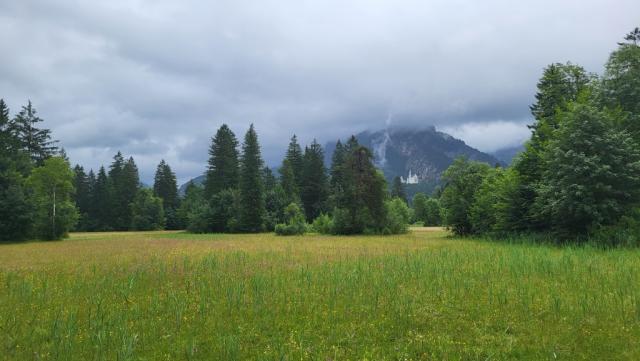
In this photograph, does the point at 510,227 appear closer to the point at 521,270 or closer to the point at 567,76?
the point at 567,76

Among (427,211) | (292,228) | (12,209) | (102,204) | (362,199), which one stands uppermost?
(102,204)

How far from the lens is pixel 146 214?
3233 inches

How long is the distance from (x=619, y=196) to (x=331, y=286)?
67.8 ft

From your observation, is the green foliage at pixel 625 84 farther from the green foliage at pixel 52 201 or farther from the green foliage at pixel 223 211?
the green foliage at pixel 52 201

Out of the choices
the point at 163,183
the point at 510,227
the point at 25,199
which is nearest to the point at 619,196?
the point at 510,227

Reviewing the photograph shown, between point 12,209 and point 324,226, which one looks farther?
point 324,226

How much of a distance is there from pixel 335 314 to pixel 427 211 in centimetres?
10354

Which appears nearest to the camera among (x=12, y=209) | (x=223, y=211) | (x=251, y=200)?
(x=12, y=209)

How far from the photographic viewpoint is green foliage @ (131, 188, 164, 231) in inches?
3214

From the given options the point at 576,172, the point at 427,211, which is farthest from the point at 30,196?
the point at 427,211

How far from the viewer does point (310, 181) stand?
8212 centimetres

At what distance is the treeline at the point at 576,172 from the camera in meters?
21.8

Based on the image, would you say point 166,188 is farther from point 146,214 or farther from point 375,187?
point 375,187

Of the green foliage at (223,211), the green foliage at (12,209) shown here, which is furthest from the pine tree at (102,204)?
the green foliage at (12,209)
